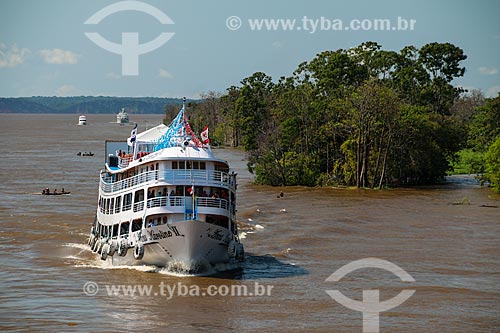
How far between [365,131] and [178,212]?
39564 mm

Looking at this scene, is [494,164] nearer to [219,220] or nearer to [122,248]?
[219,220]

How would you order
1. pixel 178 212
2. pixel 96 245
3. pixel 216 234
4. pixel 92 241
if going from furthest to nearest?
pixel 92 241 < pixel 96 245 < pixel 178 212 < pixel 216 234

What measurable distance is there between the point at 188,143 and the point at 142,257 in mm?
5640

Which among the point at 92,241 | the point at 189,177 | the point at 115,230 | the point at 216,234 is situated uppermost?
the point at 189,177

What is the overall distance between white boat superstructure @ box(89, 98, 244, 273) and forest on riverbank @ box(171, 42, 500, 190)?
35739mm

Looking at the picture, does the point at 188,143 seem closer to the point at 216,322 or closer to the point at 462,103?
the point at 216,322

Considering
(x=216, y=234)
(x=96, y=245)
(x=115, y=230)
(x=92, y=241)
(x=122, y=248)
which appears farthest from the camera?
(x=92, y=241)

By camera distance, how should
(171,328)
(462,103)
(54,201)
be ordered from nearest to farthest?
(171,328)
(54,201)
(462,103)

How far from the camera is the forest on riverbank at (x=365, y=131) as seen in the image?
2889 inches

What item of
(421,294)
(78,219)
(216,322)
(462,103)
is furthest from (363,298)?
(462,103)

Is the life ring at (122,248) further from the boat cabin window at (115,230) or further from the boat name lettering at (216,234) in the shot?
the boat name lettering at (216,234)

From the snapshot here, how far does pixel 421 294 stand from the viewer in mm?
34125

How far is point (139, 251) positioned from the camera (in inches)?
1438

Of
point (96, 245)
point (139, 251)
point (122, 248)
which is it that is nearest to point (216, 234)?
point (139, 251)
